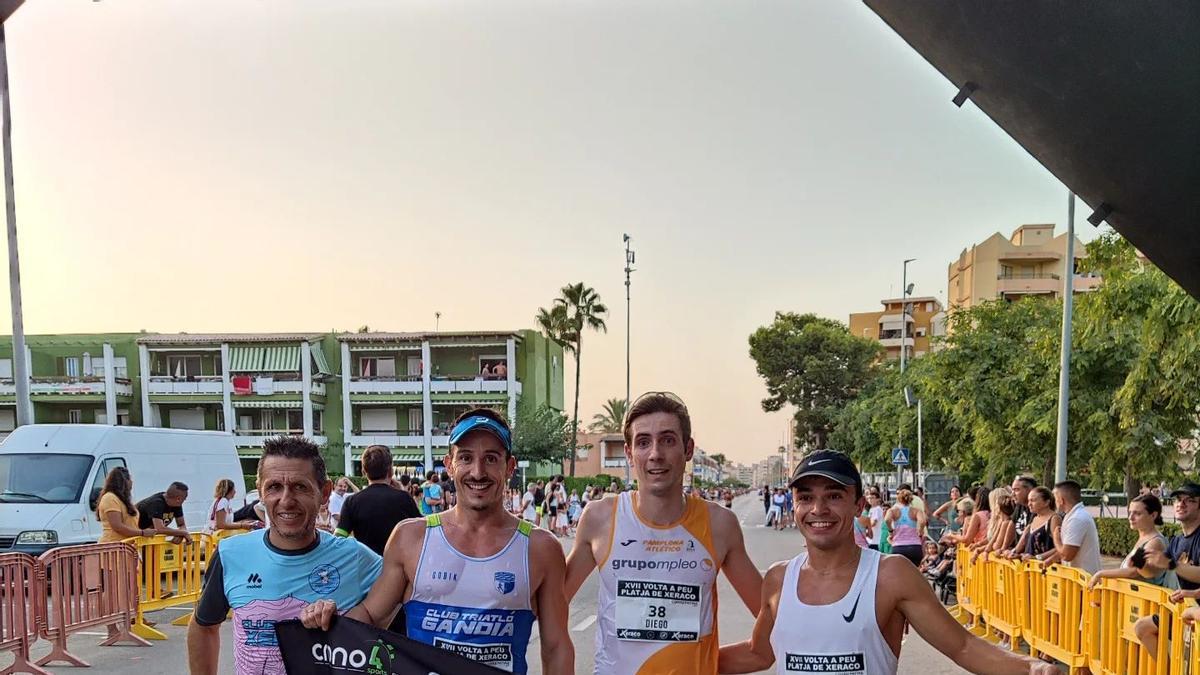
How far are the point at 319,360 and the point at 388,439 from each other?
5798 mm

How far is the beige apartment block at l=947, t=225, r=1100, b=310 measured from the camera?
79.6 metres

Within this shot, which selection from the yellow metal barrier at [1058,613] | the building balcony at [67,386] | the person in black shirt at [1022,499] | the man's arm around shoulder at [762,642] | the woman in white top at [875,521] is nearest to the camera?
the man's arm around shoulder at [762,642]

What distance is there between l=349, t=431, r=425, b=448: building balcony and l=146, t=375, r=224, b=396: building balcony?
7.81 meters

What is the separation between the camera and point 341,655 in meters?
3.06

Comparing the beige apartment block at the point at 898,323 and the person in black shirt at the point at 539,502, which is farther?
the beige apartment block at the point at 898,323

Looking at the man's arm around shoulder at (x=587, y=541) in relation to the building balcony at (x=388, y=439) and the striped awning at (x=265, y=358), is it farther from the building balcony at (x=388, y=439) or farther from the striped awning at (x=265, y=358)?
the striped awning at (x=265, y=358)

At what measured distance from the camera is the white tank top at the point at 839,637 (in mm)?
2699

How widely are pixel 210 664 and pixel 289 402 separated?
165 feet

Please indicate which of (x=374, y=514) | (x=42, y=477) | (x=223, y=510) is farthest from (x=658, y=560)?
(x=42, y=477)

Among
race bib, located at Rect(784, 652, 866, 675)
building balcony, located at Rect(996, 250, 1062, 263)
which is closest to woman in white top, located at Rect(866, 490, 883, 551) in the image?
race bib, located at Rect(784, 652, 866, 675)

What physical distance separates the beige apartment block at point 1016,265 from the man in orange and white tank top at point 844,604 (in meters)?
81.8

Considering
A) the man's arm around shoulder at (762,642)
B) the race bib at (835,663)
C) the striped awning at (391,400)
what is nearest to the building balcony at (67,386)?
the striped awning at (391,400)

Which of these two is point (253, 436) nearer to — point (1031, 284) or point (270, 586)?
point (270, 586)

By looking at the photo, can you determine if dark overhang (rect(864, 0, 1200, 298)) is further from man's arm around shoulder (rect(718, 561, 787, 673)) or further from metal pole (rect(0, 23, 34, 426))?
metal pole (rect(0, 23, 34, 426))
